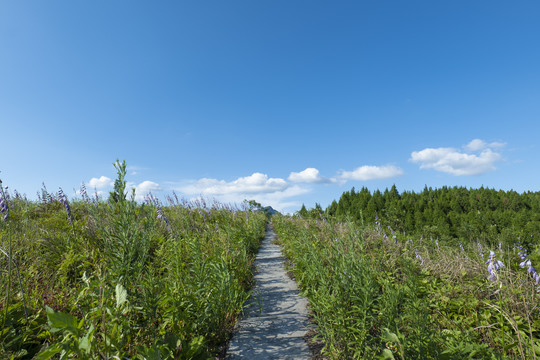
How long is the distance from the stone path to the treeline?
44.2 feet

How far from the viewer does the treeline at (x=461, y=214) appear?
62.5 ft

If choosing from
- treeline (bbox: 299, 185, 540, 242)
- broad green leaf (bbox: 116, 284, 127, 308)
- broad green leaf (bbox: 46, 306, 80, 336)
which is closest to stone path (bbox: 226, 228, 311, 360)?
broad green leaf (bbox: 116, 284, 127, 308)

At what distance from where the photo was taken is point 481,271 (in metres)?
3.75

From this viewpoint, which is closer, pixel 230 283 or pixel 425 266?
pixel 230 283

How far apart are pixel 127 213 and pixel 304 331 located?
2583 mm

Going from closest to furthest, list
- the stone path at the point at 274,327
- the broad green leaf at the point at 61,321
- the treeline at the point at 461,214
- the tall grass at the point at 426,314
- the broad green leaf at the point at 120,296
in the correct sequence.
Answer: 1. the broad green leaf at the point at 61,321
2. the broad green leaf at the point at 120,296
3. the tall grass at the point at 426,314
4. the stone path at the point at 274,327
5. the treeline at the point at 461,214

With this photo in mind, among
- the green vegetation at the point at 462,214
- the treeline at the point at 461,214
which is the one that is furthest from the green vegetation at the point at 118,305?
the green vegetation at the point at 462,214

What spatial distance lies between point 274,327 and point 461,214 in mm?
26683

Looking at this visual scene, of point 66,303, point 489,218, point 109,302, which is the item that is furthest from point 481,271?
point 489,218

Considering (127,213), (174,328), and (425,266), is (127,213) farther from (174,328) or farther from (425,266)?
(425,266)

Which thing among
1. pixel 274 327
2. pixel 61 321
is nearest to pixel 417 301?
pixel 274 327

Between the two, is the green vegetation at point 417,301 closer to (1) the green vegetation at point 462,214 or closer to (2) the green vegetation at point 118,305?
(2) the green vegetation at point 118,305

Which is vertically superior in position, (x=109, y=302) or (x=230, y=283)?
(x=109, y=302)

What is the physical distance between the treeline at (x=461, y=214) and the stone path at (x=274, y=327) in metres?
13.5
